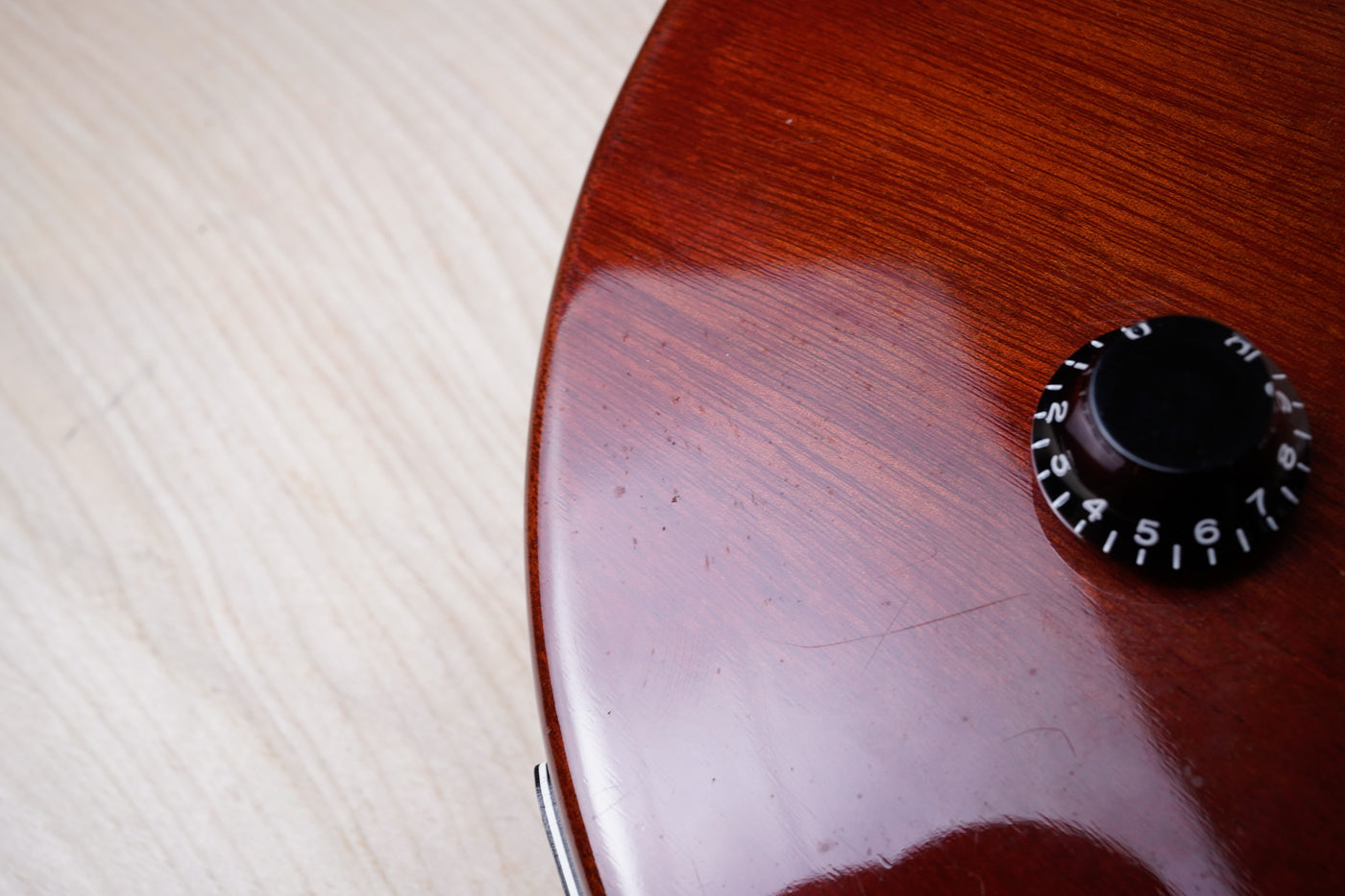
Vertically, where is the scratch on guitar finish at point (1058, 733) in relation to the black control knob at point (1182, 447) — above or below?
below

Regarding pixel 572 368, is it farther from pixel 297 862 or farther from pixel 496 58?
pixel 496 58

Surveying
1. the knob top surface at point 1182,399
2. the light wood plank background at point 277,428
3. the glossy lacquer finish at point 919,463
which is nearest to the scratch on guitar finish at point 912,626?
the glossy lacquer finish at point 919,463

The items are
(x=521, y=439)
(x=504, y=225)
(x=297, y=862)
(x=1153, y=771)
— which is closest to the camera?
(x=1153, y=771)

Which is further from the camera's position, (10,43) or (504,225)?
(10,43)

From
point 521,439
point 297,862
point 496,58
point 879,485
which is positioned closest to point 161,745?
point 297,862

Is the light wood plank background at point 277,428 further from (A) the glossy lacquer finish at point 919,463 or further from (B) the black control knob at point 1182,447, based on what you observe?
(B) the black control knob at point 1182,447


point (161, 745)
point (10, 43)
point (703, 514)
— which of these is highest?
point (10, 43)
